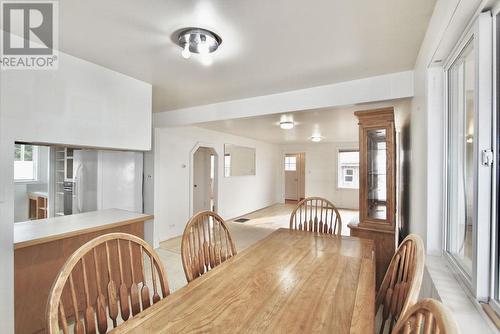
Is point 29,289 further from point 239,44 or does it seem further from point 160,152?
point 160,152

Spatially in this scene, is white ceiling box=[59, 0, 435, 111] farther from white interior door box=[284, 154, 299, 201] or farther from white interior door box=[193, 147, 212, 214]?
white interior door box=[284, 154, 299, 201]

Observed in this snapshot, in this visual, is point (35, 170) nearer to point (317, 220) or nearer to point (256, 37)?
point (256, 37)

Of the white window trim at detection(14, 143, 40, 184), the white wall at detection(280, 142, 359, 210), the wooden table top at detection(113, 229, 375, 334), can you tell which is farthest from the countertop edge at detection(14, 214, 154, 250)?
the white wall at detection(280, 142, 359, 210)

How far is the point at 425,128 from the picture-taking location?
1.85 meters

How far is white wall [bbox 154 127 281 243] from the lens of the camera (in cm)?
456

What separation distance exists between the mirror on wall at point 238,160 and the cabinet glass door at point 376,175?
401 cm

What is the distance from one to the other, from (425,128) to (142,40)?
7.24 feet

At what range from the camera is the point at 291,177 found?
9.89 m

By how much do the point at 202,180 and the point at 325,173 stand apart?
4.33m

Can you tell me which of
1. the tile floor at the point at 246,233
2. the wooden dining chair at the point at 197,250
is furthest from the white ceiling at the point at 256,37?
the tile floor at the point at 246,233

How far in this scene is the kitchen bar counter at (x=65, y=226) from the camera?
76.7 inches

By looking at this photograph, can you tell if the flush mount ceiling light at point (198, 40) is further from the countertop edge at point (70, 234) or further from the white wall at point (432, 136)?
the countertop edge at point (70, 234)

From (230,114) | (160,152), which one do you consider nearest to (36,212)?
(160,152)

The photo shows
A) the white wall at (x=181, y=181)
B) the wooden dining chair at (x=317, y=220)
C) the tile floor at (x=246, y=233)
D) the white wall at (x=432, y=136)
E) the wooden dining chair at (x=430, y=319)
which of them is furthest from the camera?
the white wall at (x=181, y=181)
